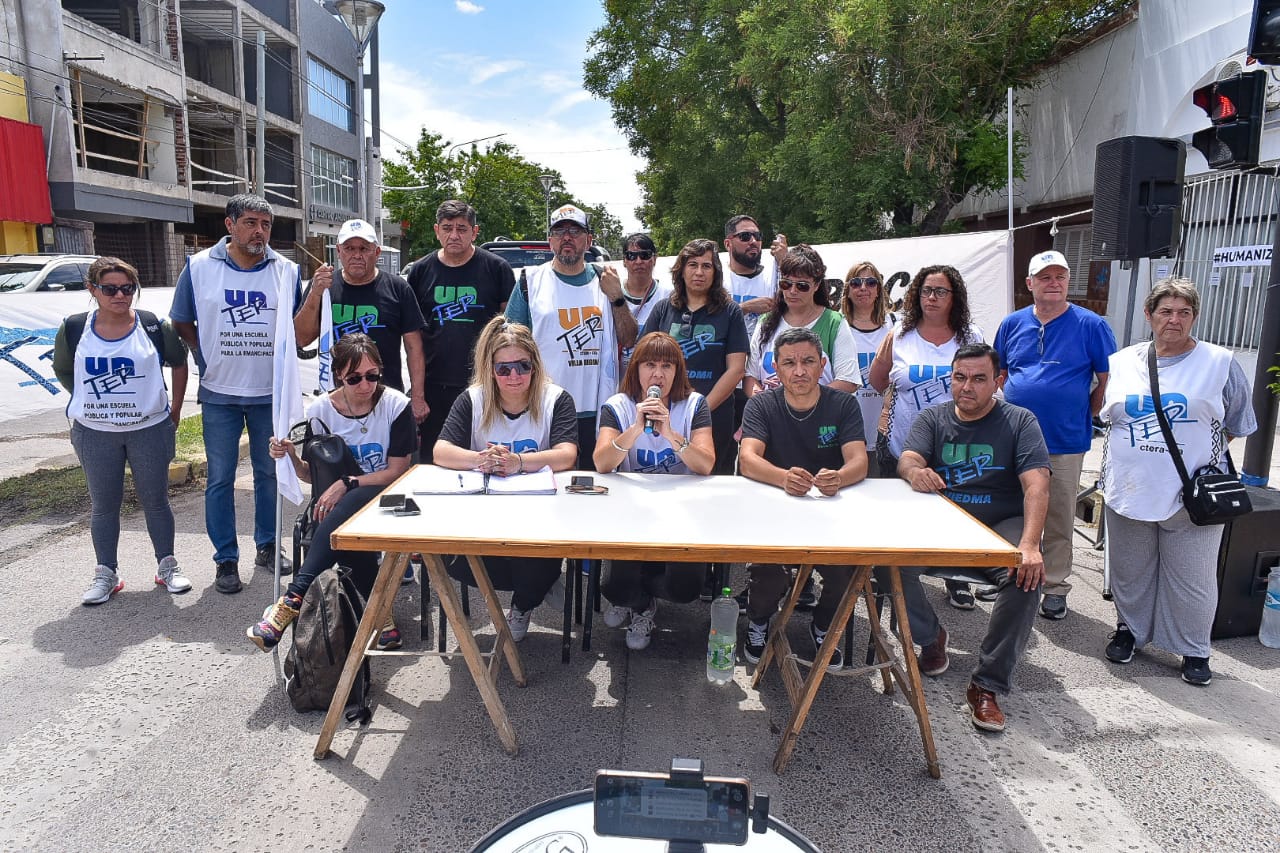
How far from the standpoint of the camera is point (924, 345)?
4336 mm

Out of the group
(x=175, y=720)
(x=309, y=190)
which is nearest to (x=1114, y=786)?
(x=175, y=720)

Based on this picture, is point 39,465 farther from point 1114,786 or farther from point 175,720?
point 1114,786

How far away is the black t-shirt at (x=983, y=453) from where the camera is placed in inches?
142

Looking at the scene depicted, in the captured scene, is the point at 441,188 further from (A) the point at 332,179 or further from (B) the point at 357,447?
(B) the point at 357,447

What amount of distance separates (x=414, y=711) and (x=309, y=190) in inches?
1284

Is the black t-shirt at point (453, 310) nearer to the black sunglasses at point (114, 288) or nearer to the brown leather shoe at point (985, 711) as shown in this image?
the black sunglasses at point (114, 288)

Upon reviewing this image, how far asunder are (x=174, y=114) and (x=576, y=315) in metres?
24.1

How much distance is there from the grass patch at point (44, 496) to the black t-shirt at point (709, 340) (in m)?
4.72

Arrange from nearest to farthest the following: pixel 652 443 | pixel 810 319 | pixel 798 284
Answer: pixel 652 443 < pixel 798 284 < pixel 810 319

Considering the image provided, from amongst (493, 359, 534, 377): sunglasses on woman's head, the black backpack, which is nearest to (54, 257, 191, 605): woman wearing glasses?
the black backpack

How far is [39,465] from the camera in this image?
741cm

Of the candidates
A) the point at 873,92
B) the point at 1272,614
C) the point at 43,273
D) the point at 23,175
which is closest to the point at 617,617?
the point at 1272,614

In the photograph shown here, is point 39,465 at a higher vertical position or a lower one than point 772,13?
lower

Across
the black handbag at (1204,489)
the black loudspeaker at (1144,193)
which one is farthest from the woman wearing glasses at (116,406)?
the black loudspeaker at (1144,193)
